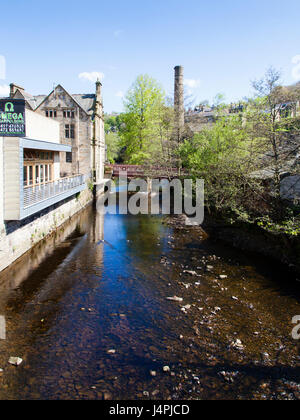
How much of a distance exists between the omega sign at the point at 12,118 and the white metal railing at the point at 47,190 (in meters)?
2.60

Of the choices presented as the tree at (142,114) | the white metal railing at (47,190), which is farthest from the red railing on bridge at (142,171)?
the white metal railing at (47,190)

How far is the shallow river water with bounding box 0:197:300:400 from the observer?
6914mm

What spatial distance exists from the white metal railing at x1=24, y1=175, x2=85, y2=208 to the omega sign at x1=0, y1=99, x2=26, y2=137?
2.60 m

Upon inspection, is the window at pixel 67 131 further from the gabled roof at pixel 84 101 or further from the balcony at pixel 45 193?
the balcony at pixel 45 193

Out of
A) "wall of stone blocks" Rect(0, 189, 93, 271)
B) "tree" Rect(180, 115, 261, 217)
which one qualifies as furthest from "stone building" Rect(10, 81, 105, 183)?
"tree" Rect(180, 115, 261, 217)

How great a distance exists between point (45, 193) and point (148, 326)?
10.3 meters

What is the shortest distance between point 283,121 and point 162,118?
23156 millimetres

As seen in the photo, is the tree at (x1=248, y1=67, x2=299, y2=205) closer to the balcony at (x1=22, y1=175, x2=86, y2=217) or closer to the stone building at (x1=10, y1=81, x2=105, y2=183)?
the balcony at (x1=22, y1=175, x2=86, y2=217)

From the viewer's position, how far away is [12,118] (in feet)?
41.1

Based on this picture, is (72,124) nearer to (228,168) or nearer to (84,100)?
(84,100)

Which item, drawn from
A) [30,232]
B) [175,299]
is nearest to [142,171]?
[30,232]

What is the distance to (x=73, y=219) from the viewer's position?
2416 centimetres

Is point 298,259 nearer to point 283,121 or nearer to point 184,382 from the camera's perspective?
point 283,121

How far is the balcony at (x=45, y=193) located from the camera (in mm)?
14016
